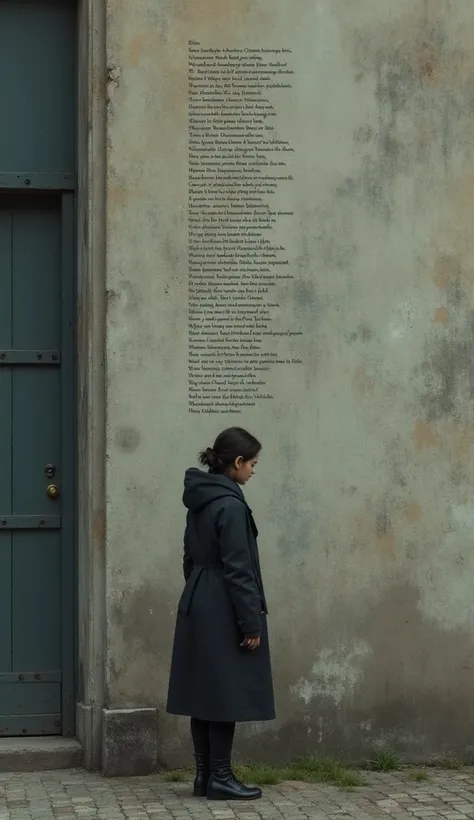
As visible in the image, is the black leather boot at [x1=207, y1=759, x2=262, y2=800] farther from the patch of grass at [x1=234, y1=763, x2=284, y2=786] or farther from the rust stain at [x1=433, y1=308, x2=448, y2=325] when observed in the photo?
the rust stain at [x1=433, y1=308, x2=448, y2=325]

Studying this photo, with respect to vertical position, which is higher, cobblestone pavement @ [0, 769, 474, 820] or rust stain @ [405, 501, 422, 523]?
rust stain @ [405, 501, 422, 523]

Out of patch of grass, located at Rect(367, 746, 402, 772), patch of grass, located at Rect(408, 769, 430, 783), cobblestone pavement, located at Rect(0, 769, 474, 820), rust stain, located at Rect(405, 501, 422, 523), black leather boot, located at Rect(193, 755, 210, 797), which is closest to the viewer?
cobblestone pavement, located at Rect(0, 769, 474, 820)

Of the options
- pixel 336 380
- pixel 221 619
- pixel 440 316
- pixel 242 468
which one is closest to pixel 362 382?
pixel 336 380

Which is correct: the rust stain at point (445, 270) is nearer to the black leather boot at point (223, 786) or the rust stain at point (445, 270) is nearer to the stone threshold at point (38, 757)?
the black leather boot at point (223, 786)

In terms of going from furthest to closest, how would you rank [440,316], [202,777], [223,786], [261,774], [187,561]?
1. [440,316]
2. [261,774]
3. [187,561]
4. [202,777]
5. [223,786]

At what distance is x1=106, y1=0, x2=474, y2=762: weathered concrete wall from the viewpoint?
7492mm

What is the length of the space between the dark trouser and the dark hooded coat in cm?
12

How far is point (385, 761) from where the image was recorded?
763cm

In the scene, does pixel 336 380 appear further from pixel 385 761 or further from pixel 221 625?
pixel 385 761

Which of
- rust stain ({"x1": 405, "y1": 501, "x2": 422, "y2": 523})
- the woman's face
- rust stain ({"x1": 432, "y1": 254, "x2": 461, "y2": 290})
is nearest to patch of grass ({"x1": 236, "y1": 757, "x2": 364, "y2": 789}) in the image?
rust stain ({"x1": 405, "y1": 501, "x2": 422, "y2": 523})

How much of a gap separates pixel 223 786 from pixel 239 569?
1008 mm

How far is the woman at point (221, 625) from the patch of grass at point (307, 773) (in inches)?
14.4

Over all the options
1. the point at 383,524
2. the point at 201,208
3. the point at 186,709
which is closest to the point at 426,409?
the point at 383,524

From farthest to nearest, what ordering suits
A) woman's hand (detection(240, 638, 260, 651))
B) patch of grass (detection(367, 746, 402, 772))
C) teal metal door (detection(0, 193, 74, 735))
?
teal metal door (detection(0, 193, 74, 735)) < patch of grass (detection(367, 746, 402, 772)) < woman's hand (detection(240, 638, 260, 651))
